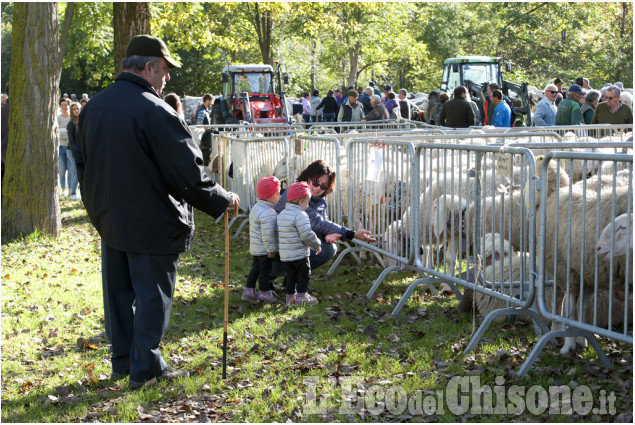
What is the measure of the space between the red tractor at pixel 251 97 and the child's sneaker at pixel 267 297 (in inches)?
700

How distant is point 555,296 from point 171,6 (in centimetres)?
2416

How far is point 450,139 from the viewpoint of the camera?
9766mm

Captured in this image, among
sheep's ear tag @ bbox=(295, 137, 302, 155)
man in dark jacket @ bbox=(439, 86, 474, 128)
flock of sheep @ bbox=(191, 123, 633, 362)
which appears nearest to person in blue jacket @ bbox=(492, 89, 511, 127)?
man in dark jacket @ bbox=(439, 86, 474, 128)

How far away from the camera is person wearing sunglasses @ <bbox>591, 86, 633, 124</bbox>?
12.9m

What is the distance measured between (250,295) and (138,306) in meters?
2.57

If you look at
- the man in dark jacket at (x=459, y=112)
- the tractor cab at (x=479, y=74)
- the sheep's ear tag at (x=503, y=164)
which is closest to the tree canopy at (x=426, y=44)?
the tractor cab at (x=479, y=74)

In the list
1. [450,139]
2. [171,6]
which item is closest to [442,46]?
[171,6]

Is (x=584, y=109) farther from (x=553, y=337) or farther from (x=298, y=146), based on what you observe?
(x=553, y=337)

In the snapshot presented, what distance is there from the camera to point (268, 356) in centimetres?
568

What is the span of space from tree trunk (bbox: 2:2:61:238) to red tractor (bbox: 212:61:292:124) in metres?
14.0

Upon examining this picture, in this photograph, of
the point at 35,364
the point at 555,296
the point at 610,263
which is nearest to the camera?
the point at 610,263

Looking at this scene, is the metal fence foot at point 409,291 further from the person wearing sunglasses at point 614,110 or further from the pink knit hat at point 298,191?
the person wearing sunglasses at point 614,110

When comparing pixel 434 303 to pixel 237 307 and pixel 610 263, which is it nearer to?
pixel 237 307

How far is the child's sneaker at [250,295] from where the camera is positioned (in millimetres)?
7473
